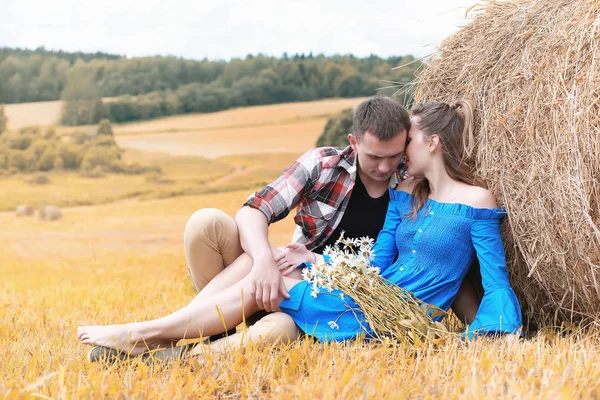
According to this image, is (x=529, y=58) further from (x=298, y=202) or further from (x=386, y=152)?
(x=298, y=202)

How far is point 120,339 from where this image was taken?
9.84 ft

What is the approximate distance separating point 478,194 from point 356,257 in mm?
659

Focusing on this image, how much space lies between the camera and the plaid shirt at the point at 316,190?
11.4 feet

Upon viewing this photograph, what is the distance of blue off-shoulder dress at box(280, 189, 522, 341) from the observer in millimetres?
3096

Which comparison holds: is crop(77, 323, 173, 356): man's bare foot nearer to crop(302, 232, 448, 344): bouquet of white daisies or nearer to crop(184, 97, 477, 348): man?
crop(184, 97, 477, 348): man

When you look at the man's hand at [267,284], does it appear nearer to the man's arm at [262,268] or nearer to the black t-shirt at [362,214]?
the man's arm at [262,268]

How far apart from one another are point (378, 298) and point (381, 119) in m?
0.84

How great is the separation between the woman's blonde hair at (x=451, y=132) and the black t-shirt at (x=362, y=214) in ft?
0.80

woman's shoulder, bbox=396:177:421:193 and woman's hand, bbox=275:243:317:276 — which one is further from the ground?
woman's shoulder, bbox=396:177:421:193

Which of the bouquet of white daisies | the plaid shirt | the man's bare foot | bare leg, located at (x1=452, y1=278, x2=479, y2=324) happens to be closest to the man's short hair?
the plaid shirt

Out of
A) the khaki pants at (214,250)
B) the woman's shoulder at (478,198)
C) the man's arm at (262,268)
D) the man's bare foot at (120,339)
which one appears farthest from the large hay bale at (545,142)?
the man's bare foot at (120,339)

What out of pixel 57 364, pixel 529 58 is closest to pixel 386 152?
pixel 529 58

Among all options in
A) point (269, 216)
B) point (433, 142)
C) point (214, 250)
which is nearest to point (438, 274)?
point (433, 142)

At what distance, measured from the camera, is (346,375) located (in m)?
2.46
